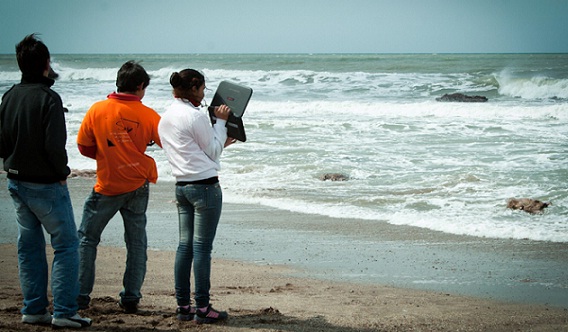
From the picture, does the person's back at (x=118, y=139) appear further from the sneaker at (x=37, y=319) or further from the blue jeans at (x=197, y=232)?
the sneaker at (x=37, y=319)

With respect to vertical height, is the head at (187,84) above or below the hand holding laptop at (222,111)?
above

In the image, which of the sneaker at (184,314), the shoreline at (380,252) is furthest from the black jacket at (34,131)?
the shoreline at (380,252)

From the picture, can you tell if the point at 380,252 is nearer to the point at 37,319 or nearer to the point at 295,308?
the point at 295,308

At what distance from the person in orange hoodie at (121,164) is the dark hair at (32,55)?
49 cm

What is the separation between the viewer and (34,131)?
12.1 ft

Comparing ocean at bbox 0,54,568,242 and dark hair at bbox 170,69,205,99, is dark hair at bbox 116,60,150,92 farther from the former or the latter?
ocean at bbox 0,54,568,242

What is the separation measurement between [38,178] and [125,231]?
76 centimetres

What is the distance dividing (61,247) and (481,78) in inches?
1492

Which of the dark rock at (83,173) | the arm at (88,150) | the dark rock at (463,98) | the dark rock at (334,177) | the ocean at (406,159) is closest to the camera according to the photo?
the arm at (88,150)

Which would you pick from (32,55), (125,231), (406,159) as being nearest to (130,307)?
(125,231)

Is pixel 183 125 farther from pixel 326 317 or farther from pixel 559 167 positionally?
pixel 559 167

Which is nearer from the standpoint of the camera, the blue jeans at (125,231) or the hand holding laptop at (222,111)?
the hand holding laptop at (222,111)

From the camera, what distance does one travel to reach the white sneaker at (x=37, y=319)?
400cm

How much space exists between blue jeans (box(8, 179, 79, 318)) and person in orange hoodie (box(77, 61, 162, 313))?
0.32 meters
